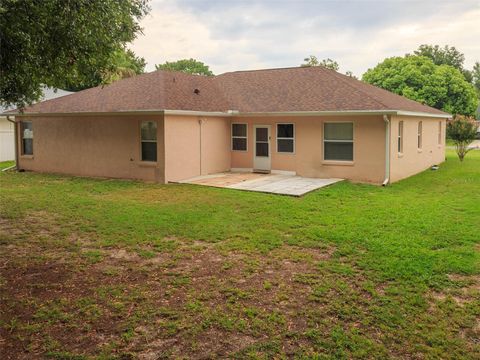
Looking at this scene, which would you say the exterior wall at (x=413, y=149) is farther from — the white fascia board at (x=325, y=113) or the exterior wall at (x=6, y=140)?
the exterior wall at (x=6, y=140)

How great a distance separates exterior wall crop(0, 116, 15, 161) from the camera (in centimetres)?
2372

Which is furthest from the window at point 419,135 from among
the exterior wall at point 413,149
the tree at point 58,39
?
the tree at point 58,39

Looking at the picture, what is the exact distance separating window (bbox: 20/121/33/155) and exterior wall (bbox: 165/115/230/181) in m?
7.90

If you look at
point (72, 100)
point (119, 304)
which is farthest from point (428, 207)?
point (72, 100)

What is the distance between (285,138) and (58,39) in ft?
35.0

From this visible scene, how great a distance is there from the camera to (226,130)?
1773 cm

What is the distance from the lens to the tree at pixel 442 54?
5703 cm

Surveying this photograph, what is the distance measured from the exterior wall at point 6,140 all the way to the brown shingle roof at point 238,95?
20.3ft

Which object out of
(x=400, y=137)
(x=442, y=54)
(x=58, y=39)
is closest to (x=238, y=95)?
(x=400, y=137)

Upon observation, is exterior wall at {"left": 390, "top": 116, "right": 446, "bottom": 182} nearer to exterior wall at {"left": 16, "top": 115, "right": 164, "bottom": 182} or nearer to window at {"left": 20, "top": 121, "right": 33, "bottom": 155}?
exterior wall at {"left": 16, "top": 115, "right": 164, "bottom": 182}

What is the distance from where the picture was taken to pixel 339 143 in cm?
1568

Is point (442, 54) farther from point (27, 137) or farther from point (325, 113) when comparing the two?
point (27, 137)

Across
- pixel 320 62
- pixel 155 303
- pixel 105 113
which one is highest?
pixel 320 62

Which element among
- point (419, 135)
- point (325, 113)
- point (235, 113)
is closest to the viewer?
point (325, 113)
